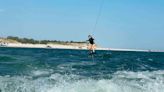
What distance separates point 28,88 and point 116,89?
374 cm

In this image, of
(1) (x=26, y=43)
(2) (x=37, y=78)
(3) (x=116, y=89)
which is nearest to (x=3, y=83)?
(2) (x=37, y=78)

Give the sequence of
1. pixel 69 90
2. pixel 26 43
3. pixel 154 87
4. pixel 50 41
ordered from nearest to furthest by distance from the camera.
A: 1. pixel 69 90
2. pixel 154 87
3. pixel 26 43
4. pixel 50 41

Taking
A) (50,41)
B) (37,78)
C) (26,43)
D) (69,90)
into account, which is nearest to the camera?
A: (69,90)

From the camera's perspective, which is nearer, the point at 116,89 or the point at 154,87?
the point at 116,89

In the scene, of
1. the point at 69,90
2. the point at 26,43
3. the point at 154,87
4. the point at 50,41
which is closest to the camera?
the point at 69,90

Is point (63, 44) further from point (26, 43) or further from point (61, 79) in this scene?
point (61, 79)

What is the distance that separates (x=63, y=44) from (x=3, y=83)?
547 ft

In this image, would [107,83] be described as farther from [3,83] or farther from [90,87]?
[3,83]

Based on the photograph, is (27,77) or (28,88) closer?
(28,88)

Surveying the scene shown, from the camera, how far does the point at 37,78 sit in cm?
2023

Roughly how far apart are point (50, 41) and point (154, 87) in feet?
582

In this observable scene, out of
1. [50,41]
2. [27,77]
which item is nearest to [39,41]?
[50,41]

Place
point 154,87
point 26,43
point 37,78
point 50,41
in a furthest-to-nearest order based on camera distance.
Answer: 1. point 50,41
2. point 26,43
3. point 37,78
4. point 154,87

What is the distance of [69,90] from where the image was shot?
1706 centimetres
